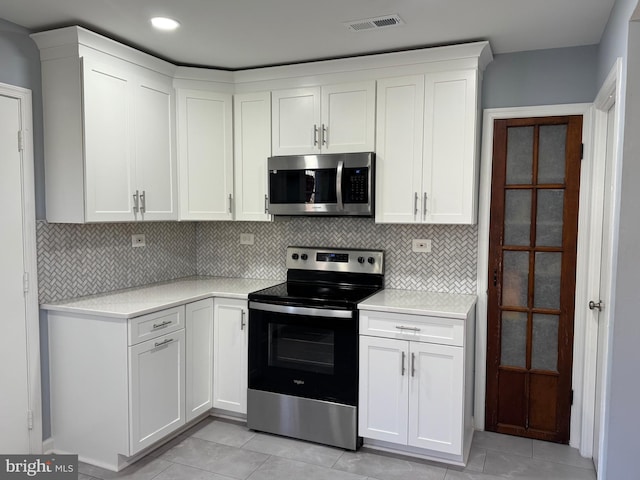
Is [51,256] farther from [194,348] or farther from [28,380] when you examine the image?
[194,348]

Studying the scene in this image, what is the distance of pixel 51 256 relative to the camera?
9.08 ft

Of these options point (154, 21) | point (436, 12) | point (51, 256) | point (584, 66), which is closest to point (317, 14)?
point (436, 12)

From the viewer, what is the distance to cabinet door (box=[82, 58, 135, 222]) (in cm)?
264

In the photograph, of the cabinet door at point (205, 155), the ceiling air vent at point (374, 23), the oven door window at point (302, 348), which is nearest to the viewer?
the ceiling air vent at point (374, 23)

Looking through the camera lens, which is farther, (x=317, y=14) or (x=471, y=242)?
(x=471, y=242)

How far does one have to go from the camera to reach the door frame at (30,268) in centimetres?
261

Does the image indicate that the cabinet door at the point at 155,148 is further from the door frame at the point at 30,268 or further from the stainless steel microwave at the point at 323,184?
the stainless steel microwave at the point at 323,184

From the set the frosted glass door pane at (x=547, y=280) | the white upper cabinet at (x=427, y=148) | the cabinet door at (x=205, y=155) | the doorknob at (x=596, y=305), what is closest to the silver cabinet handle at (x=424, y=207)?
the white upper cabinet at (x=427, y=148)

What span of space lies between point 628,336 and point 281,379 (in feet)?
6.29

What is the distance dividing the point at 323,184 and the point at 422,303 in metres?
0.99

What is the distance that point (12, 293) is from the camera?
2566 mm

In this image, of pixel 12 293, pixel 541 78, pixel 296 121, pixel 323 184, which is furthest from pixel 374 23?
pixel 12 293

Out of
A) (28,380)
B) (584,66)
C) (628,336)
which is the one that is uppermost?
(584,66)

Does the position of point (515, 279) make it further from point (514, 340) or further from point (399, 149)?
point (399, 149)
